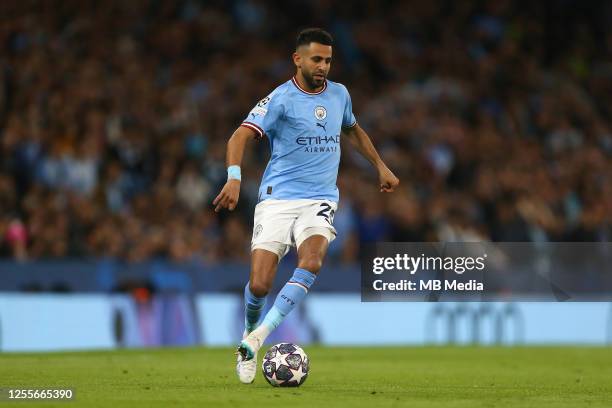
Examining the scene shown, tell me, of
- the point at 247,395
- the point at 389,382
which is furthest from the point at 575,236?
the point at 247,395

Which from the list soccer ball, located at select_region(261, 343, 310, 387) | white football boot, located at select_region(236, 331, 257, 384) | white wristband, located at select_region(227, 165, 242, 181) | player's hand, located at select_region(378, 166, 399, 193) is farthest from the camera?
player's hand, located at select_region(378, 166, 399, 193)

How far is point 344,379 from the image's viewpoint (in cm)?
1063

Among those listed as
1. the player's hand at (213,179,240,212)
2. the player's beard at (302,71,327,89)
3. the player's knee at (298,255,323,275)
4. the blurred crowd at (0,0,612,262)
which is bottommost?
the player's knee at (298,255,323,275)

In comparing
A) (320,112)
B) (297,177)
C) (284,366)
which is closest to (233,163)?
(297,177)

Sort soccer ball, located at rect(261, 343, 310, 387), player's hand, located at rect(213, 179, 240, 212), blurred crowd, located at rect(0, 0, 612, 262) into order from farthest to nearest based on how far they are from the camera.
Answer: blurred crowd, located at rect(0, 0, 612, 262) → soccer ball, located at rect(261, 343, 310, 387) → player's hand, located at rect(213, 179, 240, 212)

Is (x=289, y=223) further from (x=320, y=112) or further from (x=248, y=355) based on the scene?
(x=248, y=355)

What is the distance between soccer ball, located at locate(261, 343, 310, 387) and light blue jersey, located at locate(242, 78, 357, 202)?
1201mm

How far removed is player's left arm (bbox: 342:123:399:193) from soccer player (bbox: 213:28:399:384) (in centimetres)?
49

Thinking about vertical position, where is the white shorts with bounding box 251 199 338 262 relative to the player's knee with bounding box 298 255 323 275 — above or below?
above

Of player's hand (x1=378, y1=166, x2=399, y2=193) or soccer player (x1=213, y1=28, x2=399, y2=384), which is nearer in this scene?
soccer player (x1=213, y1=28, x2=399, y2=384)

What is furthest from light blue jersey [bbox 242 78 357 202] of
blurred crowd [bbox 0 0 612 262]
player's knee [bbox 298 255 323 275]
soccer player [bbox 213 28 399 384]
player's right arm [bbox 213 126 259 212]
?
blurred crowd [bbox 0 0 612 262]

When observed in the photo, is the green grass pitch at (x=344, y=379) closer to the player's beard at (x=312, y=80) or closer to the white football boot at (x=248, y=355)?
the white football boot at (x=248, y=355)

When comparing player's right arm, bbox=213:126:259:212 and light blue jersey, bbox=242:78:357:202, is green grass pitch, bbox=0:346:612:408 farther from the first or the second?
light blue jersey, bbox=242:78:357:202

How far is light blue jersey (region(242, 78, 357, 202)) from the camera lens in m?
9.79
